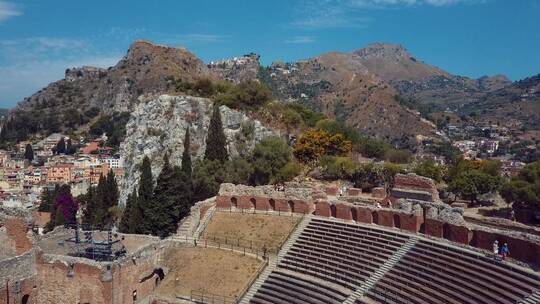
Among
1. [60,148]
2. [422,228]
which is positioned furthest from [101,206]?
[60,148]

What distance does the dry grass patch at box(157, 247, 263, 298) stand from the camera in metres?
29.5

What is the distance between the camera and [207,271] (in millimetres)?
30922

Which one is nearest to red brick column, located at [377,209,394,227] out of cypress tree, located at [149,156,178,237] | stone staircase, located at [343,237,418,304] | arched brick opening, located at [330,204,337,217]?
stone staircase, located at [343,237,418,304]

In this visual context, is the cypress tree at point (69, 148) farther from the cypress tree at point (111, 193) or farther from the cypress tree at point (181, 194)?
the cypress tree at point (181, 194)

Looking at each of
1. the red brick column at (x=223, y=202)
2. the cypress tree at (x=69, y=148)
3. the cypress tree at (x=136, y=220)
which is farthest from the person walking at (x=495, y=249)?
the cypress tree at (x=69, y=148)

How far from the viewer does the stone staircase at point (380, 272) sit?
25.2m

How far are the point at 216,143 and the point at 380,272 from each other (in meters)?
32.0

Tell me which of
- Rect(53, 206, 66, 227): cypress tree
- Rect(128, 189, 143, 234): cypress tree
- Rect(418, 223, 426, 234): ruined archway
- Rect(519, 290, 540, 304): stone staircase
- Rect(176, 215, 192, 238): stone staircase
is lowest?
Rect(53, 206, 66, 227): cypress tree

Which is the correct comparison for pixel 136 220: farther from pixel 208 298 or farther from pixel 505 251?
pixel 505 251

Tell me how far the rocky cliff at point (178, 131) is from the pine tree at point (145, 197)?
5.71m

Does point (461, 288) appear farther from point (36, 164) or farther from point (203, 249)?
point (36, 164)

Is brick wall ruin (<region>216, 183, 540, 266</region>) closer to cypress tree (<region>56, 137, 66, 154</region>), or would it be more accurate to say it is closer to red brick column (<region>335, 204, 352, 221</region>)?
red brick column (<region>335, 204, 352, 221</region>)

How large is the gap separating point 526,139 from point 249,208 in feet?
497

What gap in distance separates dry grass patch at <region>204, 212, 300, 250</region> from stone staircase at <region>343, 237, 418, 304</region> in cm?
779
